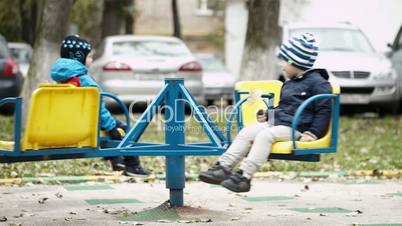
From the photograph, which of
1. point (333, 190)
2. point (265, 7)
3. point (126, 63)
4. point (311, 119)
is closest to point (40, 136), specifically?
point (311, 119)

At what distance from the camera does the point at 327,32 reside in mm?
20594

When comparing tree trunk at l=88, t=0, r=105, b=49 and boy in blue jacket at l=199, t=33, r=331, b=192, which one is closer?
boy in blue jacket at l=199, t=33, r=331, b=192

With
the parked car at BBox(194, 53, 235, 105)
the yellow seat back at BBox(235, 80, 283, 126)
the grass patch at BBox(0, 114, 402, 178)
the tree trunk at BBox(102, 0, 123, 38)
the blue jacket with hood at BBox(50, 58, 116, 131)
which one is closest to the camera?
the yellow seat back at BBox(235, 80, 283, 126)

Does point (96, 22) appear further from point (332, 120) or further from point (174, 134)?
point (332, 120)

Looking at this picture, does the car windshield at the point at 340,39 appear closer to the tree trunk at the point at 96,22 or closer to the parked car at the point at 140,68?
the parked car at the point at 140,68

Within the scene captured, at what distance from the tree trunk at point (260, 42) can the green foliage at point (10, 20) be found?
2529cm

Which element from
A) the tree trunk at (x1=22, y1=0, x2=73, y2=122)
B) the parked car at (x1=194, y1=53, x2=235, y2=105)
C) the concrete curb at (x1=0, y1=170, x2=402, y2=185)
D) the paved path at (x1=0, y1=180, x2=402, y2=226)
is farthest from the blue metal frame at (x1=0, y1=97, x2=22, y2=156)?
the parked car at (x1=194, y1=53, x2=235, y2=105)

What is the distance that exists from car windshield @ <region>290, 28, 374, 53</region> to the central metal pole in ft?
38.6

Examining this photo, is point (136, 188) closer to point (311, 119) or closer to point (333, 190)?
point (333, 190)

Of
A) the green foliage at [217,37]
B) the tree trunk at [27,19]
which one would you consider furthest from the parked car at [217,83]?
the green foliage at [217,37]

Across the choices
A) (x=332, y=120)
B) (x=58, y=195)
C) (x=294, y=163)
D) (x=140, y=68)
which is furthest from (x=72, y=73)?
(x=140, y=68)

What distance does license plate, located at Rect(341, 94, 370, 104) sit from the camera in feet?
64.0

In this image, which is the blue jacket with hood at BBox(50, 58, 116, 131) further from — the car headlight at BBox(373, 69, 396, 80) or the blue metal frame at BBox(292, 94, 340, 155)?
the car headlight at BBox(373, 69, 396, 80)

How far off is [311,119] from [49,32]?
34.2 ft
